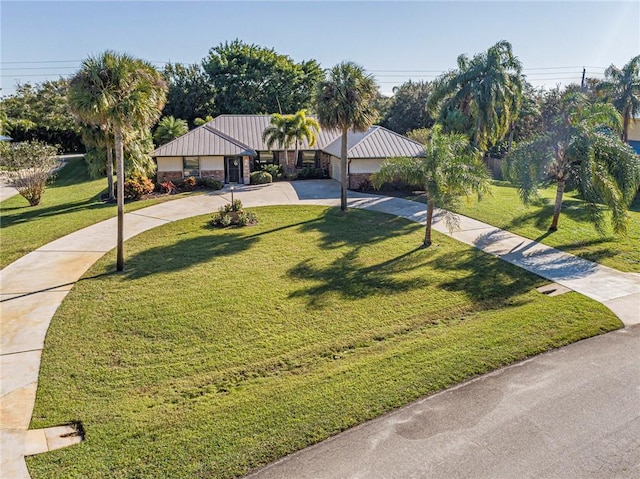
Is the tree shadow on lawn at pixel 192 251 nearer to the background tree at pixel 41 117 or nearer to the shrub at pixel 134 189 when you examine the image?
the shrub at pixel 134 189

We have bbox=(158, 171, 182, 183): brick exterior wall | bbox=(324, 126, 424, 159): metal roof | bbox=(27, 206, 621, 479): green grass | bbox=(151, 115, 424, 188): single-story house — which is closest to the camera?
bbox=(27, 206, 621, 479): green grass

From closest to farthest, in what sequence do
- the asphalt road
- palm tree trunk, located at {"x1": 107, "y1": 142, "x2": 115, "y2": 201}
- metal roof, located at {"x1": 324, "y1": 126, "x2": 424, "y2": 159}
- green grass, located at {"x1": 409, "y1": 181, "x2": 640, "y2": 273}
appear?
the asphalt road → green grass, located at {"x1": 409, "y1": 181, "x2": 640, "y2": 273} → palm tree trunk, located at {"x1": 107, "y1": 142, "x2": 115, "y2": 201} → metal roof, located at {"x1": 324, "y1": 126, "x2": 424, "y2": 159}

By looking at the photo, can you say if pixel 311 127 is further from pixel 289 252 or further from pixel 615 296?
pixel 615 296

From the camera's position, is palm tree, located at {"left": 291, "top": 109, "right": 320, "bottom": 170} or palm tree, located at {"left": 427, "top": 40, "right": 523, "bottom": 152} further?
palm tree, located at {"left": 291, "top": 109, "right": 320, "bottom": 170}

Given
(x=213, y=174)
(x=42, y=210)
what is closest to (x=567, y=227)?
(x=213, y=174)

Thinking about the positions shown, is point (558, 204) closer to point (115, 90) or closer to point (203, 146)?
point (115, 90)

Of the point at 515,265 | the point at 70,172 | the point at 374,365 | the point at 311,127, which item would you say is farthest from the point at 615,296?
the point at 70,172

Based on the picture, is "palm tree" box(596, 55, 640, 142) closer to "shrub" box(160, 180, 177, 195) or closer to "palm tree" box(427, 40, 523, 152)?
"palm tree" box(427, 40, 523, 152)

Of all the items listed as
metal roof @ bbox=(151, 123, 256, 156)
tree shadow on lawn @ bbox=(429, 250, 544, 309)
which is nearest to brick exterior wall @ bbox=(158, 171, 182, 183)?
metal roof @ bbox=(151, 123, 256, 156)
